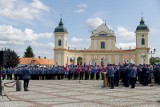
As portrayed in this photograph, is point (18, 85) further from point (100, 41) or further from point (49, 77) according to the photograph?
point (100, 41)

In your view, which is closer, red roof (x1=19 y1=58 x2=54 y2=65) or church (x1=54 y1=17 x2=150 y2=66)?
church (x1=54 y1=17 x2=150 y2=66)

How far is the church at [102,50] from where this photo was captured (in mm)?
84500

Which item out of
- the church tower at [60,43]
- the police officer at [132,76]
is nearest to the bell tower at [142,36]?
the church tower at [60,43]

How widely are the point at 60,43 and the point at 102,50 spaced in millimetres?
12172

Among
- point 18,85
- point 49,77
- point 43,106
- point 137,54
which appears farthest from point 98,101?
point 137,54

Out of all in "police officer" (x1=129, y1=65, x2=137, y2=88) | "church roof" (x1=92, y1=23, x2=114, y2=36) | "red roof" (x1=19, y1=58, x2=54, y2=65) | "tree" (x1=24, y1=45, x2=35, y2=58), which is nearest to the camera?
"police officer" (x1=129, y1=65, x2=137, y2=88)

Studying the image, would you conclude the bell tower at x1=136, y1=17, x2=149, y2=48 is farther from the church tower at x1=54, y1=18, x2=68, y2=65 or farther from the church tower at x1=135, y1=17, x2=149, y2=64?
the church tower at x1=54, y1=18, x2=68, y2=65

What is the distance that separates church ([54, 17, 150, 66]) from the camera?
84500mm

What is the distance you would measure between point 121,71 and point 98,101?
10434 mm

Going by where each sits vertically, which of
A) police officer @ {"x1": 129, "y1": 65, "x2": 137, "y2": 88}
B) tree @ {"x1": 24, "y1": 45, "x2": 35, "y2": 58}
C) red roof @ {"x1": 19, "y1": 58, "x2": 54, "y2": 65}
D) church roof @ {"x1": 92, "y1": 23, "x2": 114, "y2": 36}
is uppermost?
church roof @ {"x1": 92, "y1": 23, "x2": 114, "y2": 36}

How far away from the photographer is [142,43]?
277 ft

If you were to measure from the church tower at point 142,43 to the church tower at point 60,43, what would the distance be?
768 inches

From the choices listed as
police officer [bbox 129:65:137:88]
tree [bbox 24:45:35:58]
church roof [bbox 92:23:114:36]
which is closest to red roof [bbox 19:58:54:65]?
tree [bbox 24:45:35:58]

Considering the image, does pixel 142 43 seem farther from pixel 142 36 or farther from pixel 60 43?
pixel 60 43
